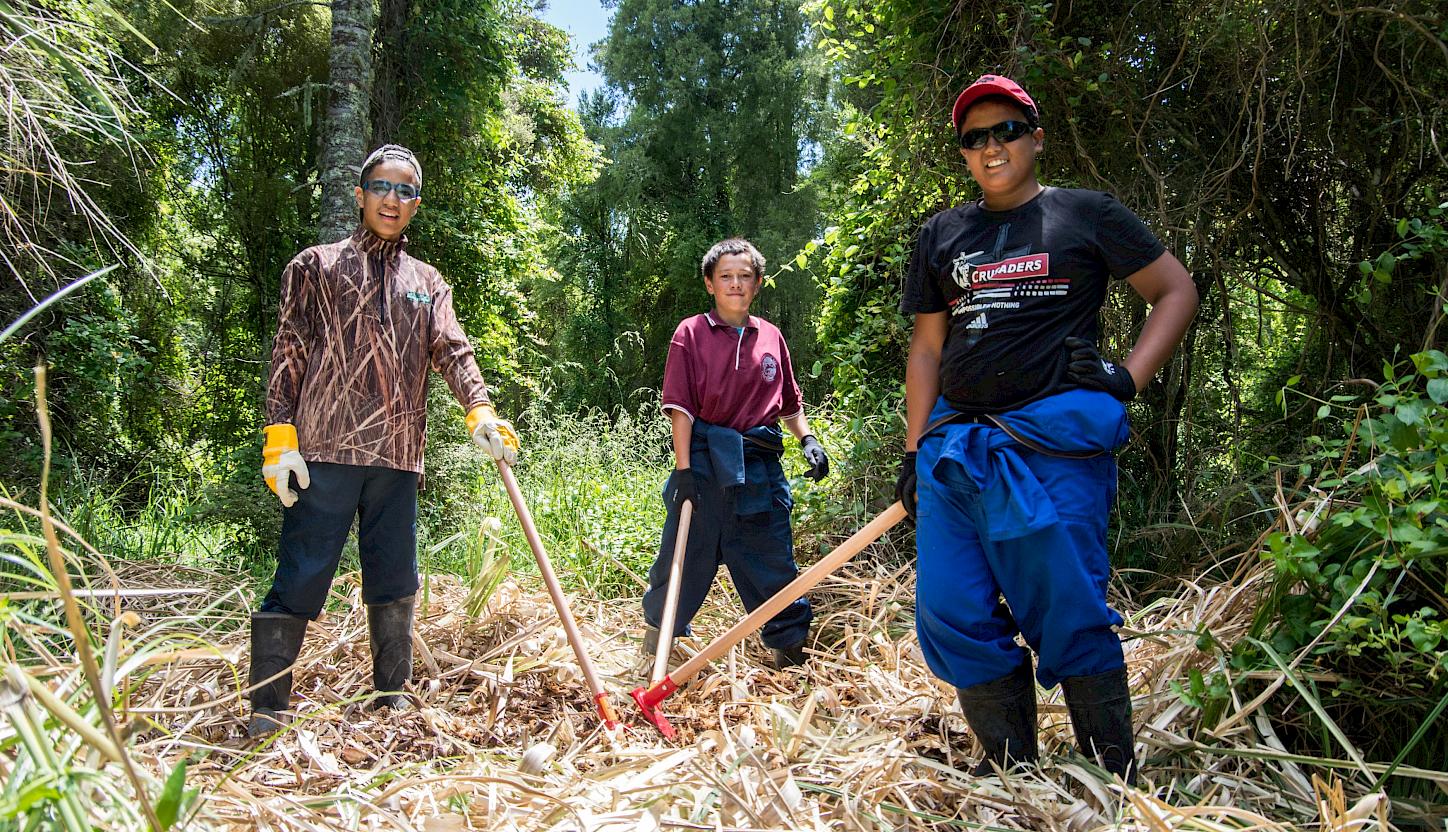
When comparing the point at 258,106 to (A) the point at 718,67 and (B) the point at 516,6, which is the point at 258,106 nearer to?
(B) the point at 516,6

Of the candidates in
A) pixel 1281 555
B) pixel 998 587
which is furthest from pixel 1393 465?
pixel 998 587

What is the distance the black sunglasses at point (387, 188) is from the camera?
306cm

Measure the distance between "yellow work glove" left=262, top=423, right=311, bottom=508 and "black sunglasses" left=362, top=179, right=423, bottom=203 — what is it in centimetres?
83

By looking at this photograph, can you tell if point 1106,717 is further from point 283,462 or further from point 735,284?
point 283,462

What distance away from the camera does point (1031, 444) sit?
7.22 ft

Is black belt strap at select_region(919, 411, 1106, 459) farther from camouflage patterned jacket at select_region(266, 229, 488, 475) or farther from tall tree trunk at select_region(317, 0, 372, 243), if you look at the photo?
tall tree trunk at select_region(317, 0, 372, 243)

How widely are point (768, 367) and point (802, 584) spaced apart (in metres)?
1.18

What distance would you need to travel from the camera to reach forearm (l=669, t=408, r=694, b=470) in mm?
3613

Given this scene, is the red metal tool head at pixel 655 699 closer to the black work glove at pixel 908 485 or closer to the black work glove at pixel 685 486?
the black work glove at pixel 685 486

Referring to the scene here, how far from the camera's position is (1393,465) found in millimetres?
2051

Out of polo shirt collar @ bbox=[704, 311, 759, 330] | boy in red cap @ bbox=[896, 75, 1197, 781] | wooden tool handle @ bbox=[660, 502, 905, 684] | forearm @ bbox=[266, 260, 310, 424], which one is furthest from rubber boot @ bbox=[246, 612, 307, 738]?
boy in red cap @ bbox=[896, 75, 1197, 781]

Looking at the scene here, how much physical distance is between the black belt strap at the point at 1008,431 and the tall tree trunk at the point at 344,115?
4.81 metres

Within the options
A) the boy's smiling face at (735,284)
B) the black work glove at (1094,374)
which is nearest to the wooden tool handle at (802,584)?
Result: the black work glove at (1094,374)

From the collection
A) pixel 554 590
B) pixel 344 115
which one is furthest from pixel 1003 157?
pixel 344 115
